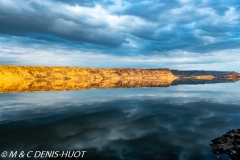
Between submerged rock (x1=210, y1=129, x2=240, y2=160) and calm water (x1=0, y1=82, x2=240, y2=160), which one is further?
calm water (x1=0, y1=82, x2=240, y2=160)

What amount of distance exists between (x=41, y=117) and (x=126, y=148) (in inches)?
446

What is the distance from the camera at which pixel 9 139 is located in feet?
45.4

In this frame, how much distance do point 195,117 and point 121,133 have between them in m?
10.0

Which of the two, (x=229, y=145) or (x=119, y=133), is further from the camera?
(x=119, y=133)

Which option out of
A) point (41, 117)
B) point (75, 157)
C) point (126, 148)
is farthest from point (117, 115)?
point (75, 157)

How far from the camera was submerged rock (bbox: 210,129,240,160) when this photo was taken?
11.9 metres

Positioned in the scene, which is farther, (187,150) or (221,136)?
(221,136)

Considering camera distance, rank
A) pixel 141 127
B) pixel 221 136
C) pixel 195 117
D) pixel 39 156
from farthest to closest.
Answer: pixel 195 117, pixel 141 127, pixel 221 136, pixel 39 156

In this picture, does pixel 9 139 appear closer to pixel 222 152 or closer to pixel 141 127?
pixel 141 127

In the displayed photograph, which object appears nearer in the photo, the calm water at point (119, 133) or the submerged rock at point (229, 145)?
the submerged rock at point (229, 145)

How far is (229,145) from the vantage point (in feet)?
42.8

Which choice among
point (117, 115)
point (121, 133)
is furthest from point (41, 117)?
point (121, 133)

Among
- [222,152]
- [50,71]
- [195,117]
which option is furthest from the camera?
[50,71]

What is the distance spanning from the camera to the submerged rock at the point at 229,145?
467 inches
